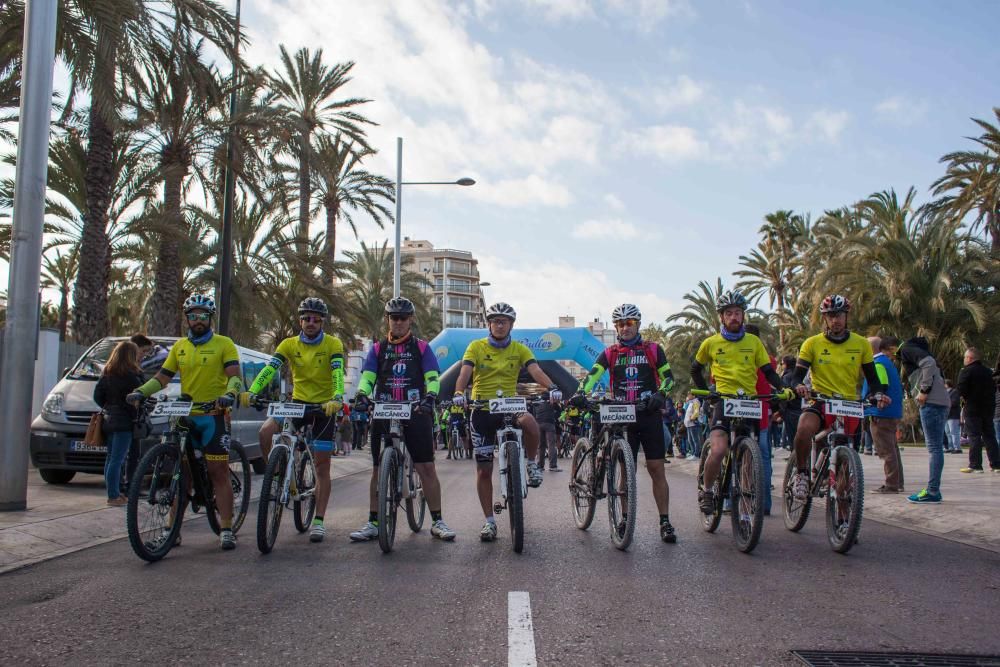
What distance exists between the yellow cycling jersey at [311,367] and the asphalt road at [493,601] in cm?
125

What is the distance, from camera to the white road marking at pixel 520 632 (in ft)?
12.3

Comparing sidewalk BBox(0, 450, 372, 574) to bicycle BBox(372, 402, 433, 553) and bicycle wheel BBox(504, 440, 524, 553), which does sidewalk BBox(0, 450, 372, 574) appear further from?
bicycle wheel BBox(504, 440, 524, 553)

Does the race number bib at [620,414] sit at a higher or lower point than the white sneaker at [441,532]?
higher

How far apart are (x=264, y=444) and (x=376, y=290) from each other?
37.1m

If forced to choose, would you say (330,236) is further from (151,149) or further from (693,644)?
(693,644)

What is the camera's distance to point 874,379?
7.18m

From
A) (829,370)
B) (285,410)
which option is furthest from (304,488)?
(829,370)

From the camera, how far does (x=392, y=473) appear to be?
22.1 ft

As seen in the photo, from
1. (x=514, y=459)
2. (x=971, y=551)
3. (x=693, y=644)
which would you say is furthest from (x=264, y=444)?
(x=971, y=551)

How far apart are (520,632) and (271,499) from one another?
303cm

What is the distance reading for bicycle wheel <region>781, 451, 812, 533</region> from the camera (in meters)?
7.40

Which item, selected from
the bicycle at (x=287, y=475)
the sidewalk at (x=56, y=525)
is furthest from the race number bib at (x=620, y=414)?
the sidewalk at (x=56, y=525)

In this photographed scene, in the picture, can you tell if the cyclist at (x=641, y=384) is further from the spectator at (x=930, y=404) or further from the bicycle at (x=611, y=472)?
the spectator at (x=930, y=404)

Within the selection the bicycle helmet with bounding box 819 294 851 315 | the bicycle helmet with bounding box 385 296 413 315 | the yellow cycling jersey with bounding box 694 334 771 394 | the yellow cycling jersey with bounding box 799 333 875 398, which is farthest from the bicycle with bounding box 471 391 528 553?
the bicycle helmet with bounding box 819 294 851 315
